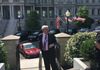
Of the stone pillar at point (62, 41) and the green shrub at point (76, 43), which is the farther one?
the stone pillar at point (62, 41)

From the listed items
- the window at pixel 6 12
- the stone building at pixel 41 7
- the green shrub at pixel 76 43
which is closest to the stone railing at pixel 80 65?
the green shrub at pixel 76 43

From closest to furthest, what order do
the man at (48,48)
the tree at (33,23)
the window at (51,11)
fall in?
the man at (48,48) < the tree at (33,23) < the window at (51,11)

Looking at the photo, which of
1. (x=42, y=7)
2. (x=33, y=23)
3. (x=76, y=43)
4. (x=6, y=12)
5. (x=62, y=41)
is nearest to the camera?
(x=76, y=43)

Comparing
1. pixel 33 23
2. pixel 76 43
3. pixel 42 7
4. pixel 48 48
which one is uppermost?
pixel 48 48

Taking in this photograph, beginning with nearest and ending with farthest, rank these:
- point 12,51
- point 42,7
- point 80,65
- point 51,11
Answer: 1. point 80,65
2. point 12,51
3. point 42,7
4. point 51,11

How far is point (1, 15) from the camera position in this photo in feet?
248

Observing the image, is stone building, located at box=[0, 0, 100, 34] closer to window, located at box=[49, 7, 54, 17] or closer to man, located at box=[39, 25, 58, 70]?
window, located at box=[49, 7, 54, 17]

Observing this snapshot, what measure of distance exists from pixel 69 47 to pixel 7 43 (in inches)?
101

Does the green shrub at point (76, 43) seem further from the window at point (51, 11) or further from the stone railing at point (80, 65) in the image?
the window at point (51, 11)

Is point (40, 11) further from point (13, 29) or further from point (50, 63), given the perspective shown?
point (50, 63)

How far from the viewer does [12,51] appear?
1312cm

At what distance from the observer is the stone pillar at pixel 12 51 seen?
42.7 feet

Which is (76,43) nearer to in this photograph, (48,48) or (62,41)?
(62,41)

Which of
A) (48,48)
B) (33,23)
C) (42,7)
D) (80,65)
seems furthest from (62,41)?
(42,7)
